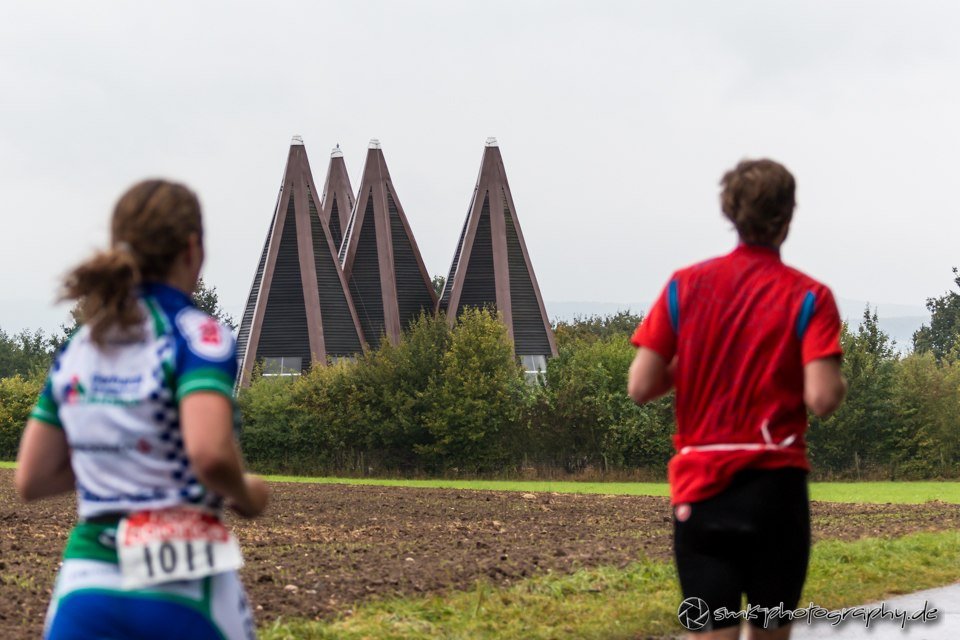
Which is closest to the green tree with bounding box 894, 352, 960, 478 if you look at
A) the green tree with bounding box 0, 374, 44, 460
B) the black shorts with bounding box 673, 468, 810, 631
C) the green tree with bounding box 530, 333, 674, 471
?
the green tree with bounding box 530, 333, 674, 471

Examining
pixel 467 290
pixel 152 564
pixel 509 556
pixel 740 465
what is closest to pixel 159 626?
pixel 152 564

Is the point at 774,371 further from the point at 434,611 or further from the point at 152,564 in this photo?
the point at 434,611

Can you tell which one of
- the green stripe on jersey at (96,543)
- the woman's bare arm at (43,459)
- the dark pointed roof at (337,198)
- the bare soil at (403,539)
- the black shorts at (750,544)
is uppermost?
the dark pointed roof at (337,198)

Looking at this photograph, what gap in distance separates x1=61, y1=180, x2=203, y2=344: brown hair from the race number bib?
1.30 ft

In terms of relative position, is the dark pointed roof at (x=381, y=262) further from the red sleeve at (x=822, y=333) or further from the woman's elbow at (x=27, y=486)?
the woman's elbow at (x=27, y=486)

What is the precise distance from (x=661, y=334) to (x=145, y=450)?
1.67 meters

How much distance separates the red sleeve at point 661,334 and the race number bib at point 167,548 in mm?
1542

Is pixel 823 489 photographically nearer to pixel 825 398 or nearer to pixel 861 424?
pixel 861 424

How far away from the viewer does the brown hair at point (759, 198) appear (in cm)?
388

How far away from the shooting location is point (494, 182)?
6725 centimetres

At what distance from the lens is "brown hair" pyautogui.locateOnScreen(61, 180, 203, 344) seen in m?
2.84

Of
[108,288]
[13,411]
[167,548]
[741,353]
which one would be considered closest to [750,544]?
[741,353]

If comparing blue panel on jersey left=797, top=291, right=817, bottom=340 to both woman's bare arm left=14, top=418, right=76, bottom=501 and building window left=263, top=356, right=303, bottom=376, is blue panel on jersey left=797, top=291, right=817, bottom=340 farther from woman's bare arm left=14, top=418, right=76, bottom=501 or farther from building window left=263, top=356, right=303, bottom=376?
building window left=263, top=356, right=303, bottom=376

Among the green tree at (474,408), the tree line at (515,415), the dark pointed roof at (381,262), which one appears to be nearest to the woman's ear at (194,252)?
the tree line at (515,415)
